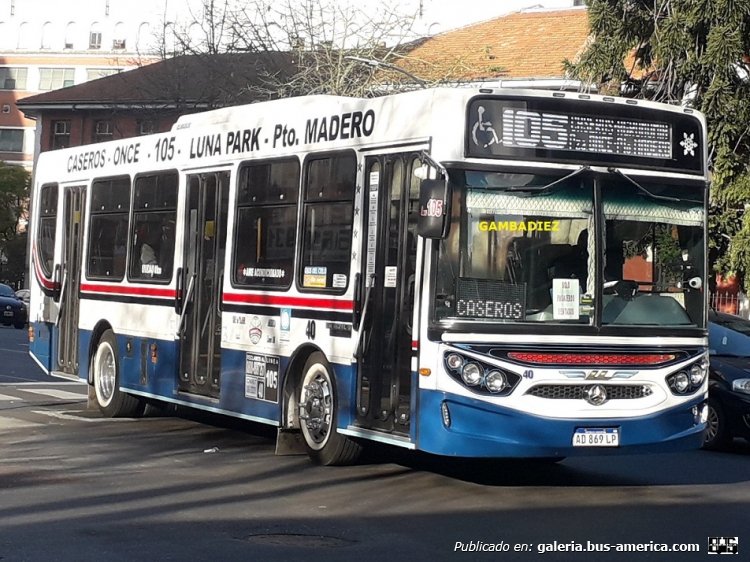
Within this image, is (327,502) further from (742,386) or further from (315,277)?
(742,386)

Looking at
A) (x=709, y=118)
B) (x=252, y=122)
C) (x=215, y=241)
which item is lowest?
(x=215, y=241)

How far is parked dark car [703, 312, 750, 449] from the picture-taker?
15.6 metres

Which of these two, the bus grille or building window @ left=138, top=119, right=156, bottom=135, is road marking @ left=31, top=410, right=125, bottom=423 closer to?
the bus grille

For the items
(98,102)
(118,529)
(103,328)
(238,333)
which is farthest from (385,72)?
(98,102)

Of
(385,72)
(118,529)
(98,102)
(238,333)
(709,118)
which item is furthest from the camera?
(98,102)

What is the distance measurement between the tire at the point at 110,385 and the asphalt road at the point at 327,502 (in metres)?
1.19

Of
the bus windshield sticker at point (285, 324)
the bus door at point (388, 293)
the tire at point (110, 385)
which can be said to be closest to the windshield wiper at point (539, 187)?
the bus door at point (388, 293)

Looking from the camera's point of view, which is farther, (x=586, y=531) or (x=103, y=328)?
(x=103, y=328)

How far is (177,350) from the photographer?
1512 centimetres

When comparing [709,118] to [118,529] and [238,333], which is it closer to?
[238,333]

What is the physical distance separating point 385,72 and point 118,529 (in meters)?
27.1

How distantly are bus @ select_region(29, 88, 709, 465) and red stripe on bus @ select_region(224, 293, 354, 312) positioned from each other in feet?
0.07

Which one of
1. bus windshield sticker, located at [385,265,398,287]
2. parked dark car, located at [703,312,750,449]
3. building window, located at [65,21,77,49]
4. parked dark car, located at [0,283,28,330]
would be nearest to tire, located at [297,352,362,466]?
bus windshield sticker, located at [385,265,398,287]

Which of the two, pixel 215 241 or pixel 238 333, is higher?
pixel 215 241
